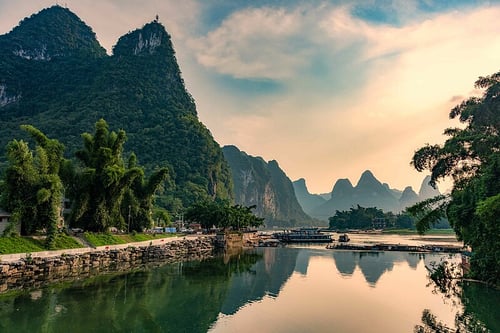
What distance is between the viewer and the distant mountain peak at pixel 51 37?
168 meters

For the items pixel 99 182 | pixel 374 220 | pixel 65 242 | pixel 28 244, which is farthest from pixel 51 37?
pixel 28 244

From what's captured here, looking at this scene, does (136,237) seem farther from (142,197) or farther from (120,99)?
(120,99)

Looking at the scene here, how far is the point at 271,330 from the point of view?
18.1 meters

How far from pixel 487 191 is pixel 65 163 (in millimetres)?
38955

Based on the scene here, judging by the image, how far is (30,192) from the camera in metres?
32.9

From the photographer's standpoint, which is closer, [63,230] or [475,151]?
[475,151]

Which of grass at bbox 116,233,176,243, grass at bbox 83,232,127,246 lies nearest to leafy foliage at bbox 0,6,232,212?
grass at bbox 116,233,176,243

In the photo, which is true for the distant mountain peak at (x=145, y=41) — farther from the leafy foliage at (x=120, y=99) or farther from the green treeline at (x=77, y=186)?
the green treeline at (x=77, y=186)

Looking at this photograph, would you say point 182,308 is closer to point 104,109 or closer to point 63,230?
point 63,230

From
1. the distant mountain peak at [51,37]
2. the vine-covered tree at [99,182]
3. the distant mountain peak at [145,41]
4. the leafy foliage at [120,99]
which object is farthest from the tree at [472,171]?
the distant mountain peak at [51,37]

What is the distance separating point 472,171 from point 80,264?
104 ft

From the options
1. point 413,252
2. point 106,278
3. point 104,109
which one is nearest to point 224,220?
point 413,252

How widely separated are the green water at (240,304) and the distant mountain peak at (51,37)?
168246mm

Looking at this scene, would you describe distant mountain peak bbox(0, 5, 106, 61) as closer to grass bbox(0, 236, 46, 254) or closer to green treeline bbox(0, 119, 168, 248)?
green treeline bbox(0, 119, 168, 248)
